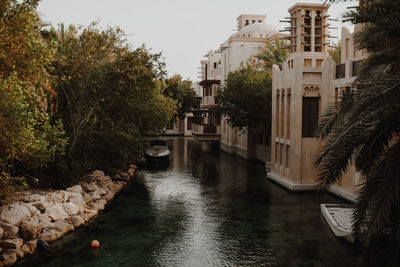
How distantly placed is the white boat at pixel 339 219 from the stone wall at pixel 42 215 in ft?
31.3

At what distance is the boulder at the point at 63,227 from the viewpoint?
52.4 ft

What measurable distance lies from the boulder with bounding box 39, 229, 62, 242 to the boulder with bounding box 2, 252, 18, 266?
5.54 ft

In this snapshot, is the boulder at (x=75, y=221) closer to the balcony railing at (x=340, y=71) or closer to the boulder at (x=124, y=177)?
the boulder at (x=124, y=177)

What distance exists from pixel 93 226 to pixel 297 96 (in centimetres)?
1258

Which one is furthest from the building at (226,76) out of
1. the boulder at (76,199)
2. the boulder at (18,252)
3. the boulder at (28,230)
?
the boulder at (18,252)

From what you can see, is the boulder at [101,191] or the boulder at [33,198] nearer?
the boulder at [33,198]

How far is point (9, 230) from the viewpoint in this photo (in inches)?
571

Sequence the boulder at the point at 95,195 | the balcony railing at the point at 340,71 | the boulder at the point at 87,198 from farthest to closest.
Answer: the balcony railing at the point at 340,71
the boulder at the point at 95,195
the boulder at the point at 87,198

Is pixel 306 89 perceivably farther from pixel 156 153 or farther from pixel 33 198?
pixel 156 153

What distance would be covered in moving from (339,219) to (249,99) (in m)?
19.9

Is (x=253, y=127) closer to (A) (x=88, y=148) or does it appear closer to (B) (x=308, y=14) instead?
Answer: (B) (x=308, y=14)

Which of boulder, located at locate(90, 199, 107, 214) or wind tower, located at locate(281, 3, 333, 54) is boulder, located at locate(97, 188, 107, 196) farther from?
wind tower, located at locate(281, 3, 333, 54)

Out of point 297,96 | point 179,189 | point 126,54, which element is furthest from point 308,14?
point 179,189

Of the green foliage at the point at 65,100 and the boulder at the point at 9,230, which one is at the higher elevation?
the green foliage at the point at 65,100
